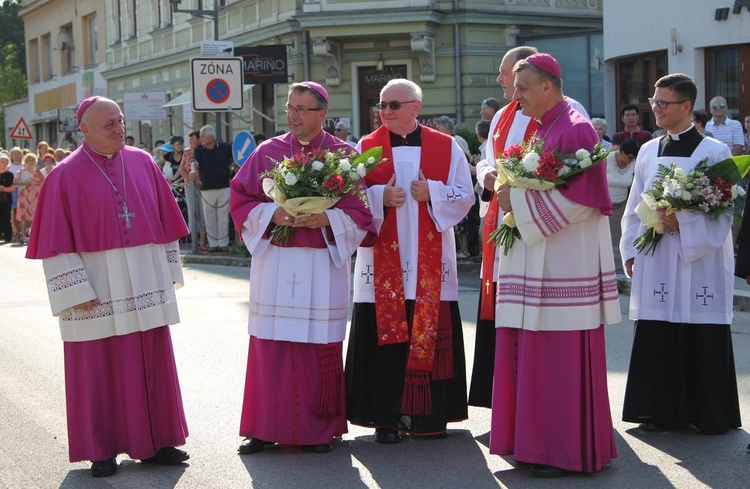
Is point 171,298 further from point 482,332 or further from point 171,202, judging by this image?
point 482,332

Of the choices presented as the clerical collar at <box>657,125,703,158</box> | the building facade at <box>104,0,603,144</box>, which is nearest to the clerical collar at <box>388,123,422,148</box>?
the clerical collar at <box>657,125,703,158</box>

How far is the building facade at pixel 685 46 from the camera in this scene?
18.5 metres

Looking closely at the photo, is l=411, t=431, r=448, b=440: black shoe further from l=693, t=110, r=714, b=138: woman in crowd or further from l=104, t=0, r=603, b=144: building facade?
l=104, t=0, r=603, b=144: building facade

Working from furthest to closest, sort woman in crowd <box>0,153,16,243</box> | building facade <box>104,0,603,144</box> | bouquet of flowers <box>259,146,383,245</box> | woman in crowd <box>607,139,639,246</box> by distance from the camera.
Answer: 1. building facade <box>104,0,603,144</box>
2. woman in crowd <box>0,153,16,243</box>
3. woman in crowd <box>607,139,639,246</box>
4. bouquet of flowers <box>259,146,383,245</box>

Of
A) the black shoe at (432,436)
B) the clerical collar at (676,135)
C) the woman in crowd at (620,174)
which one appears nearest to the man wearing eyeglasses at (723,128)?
the woman in crowd at (620,174)

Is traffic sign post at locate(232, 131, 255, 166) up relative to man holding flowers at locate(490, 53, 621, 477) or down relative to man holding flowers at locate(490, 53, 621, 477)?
up

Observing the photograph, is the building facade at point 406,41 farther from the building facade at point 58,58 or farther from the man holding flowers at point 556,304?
the man holding flowers at point 556,304

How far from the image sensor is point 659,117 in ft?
23.0

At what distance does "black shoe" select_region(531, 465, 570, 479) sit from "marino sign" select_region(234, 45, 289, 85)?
15886 mm

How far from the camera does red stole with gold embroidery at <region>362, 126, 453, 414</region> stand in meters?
6.88

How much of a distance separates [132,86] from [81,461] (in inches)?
1364

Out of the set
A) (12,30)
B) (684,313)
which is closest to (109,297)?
(684,313)

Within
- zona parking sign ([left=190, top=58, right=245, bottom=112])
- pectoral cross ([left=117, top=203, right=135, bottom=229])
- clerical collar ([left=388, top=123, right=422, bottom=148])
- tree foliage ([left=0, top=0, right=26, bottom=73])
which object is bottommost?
pectoral cross ([left=117, top=203, right=135, bottom=229])

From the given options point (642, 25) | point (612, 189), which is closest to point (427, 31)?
point (642, 25)
